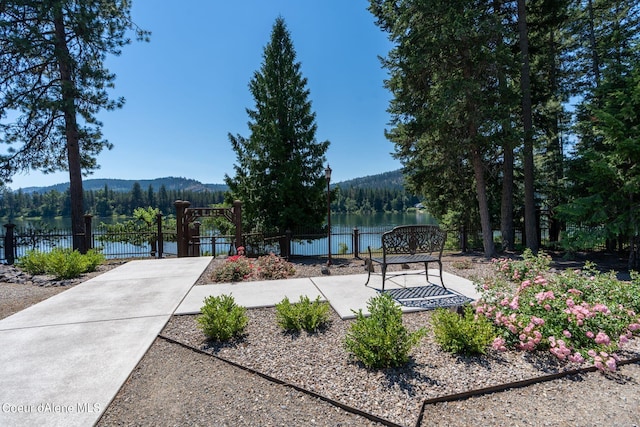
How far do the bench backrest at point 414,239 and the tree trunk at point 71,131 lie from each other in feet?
33.7

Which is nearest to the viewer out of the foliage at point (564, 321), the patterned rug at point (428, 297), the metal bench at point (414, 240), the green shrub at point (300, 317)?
the foliage at point (564, 321)

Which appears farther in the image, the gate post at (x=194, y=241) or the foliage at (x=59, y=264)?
the gate post at (x=194, y=241)

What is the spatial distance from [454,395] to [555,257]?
34.2 ft

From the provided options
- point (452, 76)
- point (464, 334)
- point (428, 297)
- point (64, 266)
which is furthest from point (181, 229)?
point (452, 76)

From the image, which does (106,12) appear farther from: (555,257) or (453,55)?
(555,257)

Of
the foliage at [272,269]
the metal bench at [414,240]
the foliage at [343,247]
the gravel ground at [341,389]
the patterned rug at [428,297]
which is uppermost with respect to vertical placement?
the metal bench at [414,240]

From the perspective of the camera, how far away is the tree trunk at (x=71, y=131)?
9789mm

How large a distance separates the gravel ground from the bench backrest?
96.0 inches

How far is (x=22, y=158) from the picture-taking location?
11078 mm

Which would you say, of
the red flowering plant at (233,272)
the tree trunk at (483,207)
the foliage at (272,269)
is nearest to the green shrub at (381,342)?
the foliage at (272,269)

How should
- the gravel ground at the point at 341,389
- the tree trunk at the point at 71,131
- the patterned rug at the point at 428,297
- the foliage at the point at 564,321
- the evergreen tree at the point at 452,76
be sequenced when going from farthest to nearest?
the tree trunk at the point at 71,131 < the evergreen tree at the point at 452,76 < the patterned rug at the point at 428,297 < the foliage at the point at 564,321 < the gravel ground at the point at 341,389

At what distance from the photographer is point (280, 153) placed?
1224 centimetres

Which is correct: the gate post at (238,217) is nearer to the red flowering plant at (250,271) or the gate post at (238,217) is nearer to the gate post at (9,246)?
the red flowering plant at (250,271)

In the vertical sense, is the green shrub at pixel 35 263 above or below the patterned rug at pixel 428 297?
above
